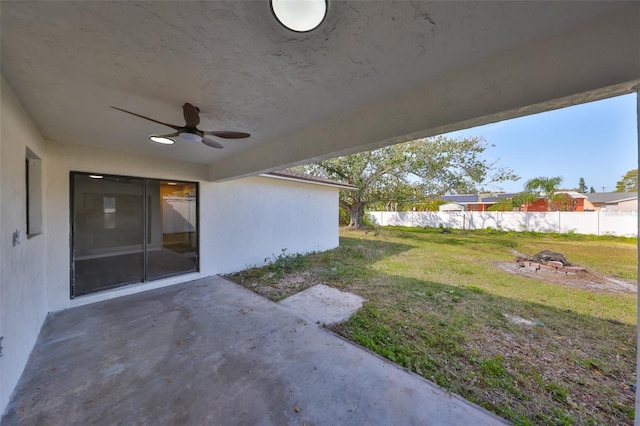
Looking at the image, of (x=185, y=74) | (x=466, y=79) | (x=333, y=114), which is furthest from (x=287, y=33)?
(x=466, y=79)

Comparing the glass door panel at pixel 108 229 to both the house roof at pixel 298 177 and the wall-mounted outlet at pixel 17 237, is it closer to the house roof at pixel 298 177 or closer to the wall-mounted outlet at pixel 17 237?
the wall-mounted outlet at pixel 17 237

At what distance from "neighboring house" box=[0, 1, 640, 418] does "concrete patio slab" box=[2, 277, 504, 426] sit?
0.31 metres

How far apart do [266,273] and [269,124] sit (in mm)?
3607

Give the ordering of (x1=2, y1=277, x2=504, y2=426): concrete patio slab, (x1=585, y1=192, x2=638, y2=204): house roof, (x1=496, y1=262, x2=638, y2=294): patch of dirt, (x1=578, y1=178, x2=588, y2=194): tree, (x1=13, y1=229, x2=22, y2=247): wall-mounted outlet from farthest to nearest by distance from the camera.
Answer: (x1=578, y1=178, x2=588, y2=194): tree → (x1=585, y1=192, x2=638, y2=204): house roof → (x1=496, y1=262, x2=638, y2=294): patch of dirt → (x1=13, y1=229, x2=22, y2=247): wall-mounted outlet → (x1=2, y1=277, x2=504, y2=426): concrete patio slab

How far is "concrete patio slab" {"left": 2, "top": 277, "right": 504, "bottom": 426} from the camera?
65.3 inches

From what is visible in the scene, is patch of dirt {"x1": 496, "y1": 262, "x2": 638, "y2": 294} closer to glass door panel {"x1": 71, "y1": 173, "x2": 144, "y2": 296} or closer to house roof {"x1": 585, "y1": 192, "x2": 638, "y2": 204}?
glass door panel {"x1": 71, "y1": 173, "x2": 144, "y2": 296}

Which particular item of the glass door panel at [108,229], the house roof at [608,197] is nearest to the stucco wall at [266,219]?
the glass door panel at [108,229]

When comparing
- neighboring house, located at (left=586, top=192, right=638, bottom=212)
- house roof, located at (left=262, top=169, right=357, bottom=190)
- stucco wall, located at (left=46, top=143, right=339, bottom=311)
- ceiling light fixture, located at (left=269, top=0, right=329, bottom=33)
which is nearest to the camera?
ceiling light fixture, located at (left=269, top=0, right=329, bottom=33)

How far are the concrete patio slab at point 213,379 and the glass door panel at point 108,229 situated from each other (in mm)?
2569

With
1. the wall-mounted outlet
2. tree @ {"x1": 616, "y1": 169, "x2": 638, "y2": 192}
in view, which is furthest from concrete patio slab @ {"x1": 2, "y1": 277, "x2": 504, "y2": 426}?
tree @ {"x1": 616, "y1": 169, "x2": 638, "y2": 192}

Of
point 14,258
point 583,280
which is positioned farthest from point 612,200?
point 14,258

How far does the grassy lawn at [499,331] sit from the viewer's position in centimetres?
187

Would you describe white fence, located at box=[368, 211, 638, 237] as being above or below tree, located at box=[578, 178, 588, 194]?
below

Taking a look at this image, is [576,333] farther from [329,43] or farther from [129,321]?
[129,321]
